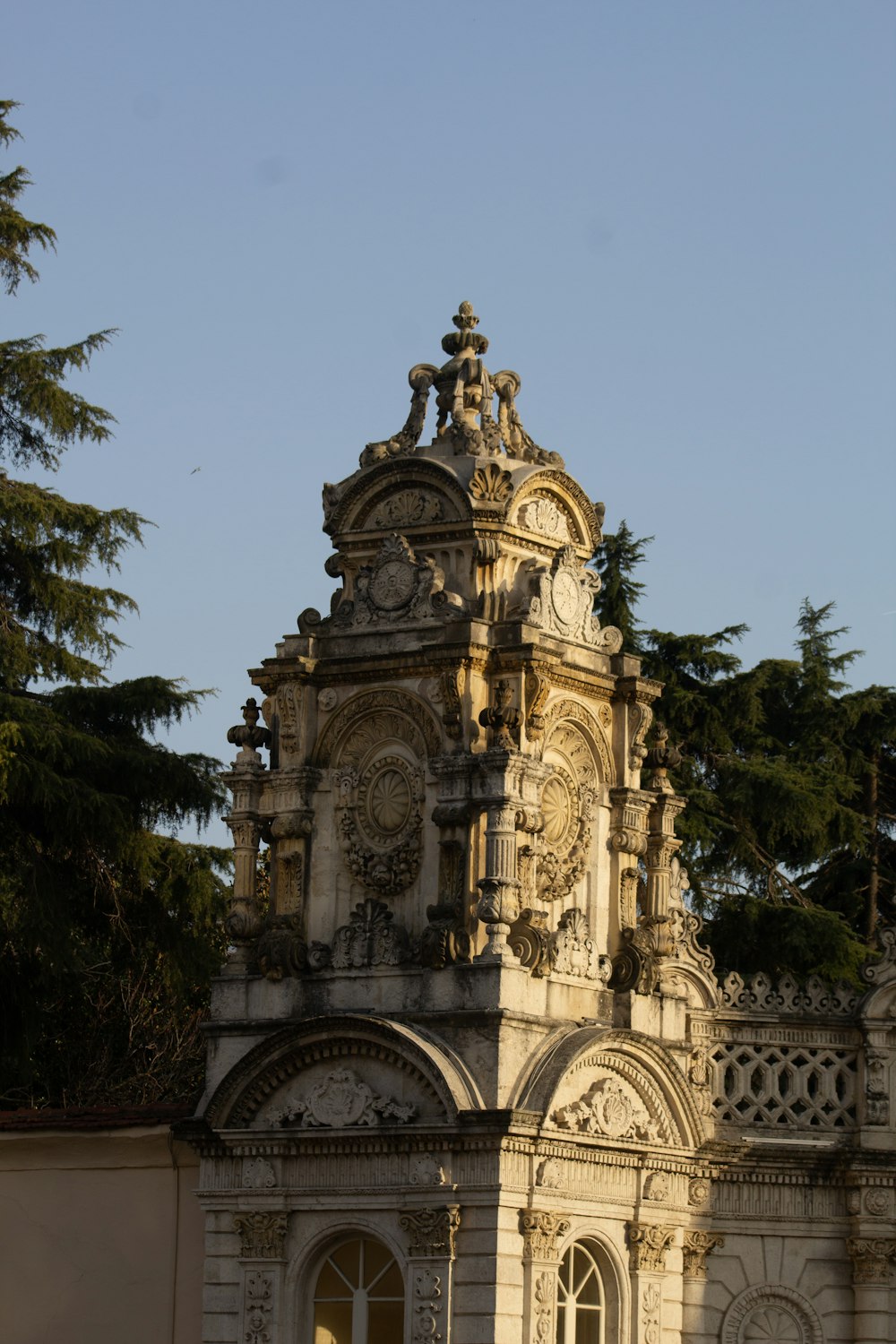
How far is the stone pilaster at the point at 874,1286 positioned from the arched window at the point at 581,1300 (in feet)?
8.14

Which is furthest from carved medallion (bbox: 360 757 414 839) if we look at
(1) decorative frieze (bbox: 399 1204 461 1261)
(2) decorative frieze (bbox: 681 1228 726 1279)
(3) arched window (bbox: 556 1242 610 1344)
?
(2) decorative frieze (bbox: 681 1228 726 1279)

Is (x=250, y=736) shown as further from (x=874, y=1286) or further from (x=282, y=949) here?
(x=874, y=1286)

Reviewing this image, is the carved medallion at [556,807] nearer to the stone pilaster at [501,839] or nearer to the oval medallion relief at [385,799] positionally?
the stone pilaster at [501,839]

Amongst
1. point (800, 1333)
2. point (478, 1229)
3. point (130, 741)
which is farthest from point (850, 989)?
point (130, 741)

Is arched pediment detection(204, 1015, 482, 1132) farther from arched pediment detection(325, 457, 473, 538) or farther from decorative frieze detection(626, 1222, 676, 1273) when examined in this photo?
arched pediment detection(325, 457, 473, 538)

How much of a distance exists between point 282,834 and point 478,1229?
398 centimetres

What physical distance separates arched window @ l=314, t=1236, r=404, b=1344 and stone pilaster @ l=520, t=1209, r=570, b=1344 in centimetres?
113

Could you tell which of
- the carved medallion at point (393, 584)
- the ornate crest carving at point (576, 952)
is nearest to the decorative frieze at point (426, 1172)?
the ornate crest carving at point (576, 952)

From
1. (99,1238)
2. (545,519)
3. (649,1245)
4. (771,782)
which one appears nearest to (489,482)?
(545,519)

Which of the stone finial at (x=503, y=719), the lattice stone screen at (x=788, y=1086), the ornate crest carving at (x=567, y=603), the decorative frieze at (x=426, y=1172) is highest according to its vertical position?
the ornate crest carving at (x=567, y=603)

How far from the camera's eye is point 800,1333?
24625 mm

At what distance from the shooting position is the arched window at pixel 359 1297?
22.9 meters

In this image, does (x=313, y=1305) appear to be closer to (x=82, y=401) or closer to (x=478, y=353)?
(x=478, y=353)

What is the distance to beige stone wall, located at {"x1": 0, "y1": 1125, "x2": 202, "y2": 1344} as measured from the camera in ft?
80.5
